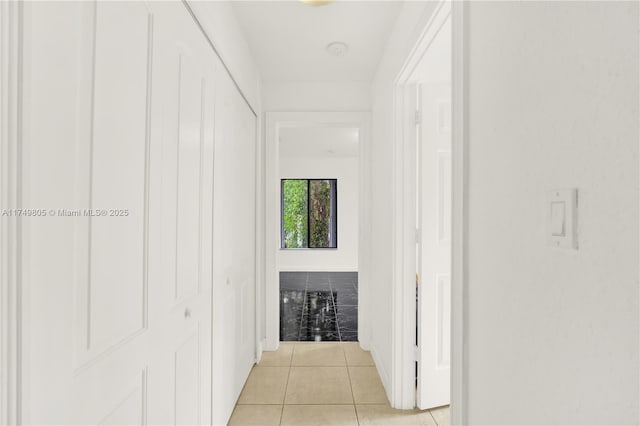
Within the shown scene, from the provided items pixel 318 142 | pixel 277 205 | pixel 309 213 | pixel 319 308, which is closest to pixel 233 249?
pixel 277 205

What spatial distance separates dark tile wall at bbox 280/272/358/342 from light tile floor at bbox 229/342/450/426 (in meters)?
0.44

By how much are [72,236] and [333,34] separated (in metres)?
2.14

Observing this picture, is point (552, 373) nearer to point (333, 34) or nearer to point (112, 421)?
point (112, 421)

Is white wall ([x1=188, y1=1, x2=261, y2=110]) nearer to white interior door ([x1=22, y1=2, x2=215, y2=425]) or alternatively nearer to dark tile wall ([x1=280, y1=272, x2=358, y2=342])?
white interior door ([x1=22, y1=2, x2=215, y2=425])

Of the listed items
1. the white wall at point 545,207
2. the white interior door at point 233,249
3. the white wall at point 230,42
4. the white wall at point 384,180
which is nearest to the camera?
the white wall at point 545,207

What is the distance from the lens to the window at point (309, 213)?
749 centimetres

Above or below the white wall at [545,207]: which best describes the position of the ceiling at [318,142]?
above

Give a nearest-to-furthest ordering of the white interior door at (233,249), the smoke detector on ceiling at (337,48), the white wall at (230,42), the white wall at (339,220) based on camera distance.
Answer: the white wall at (230,42) → the white interior door at (233,249) → the smoke detector on ceiling at (337,48) → the white wall at (339,220)

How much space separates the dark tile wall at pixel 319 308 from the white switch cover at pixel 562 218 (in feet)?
9.67

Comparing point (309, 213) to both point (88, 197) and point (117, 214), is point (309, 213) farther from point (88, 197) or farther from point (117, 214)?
point (88, 197)

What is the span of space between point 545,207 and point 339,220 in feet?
21.8

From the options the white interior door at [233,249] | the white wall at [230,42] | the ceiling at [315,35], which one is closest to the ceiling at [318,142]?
the ceiling at [315,35]

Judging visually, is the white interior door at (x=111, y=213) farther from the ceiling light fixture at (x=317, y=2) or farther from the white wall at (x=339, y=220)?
the white wall at (x=339, y=220)

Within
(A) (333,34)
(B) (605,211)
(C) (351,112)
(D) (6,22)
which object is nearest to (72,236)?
(D) (6,22)
